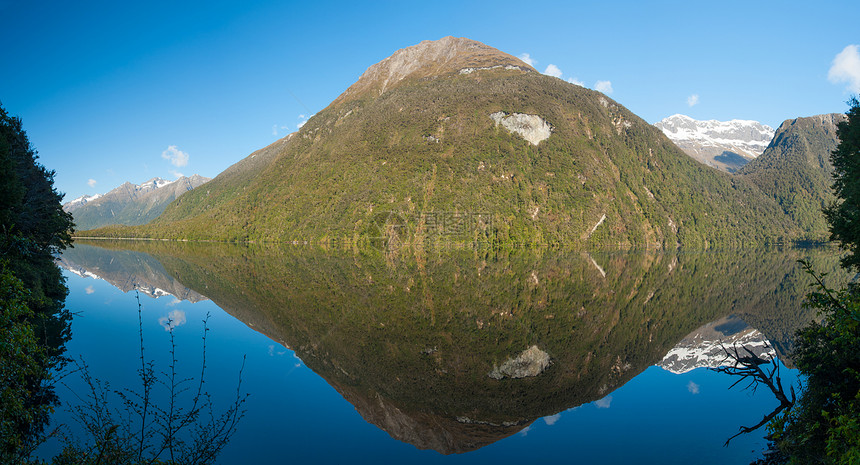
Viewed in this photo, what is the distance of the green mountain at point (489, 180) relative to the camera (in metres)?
110

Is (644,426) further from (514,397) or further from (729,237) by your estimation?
(729,237)

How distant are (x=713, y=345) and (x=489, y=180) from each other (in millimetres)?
97939

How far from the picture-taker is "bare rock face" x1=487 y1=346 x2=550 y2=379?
55.3 feet

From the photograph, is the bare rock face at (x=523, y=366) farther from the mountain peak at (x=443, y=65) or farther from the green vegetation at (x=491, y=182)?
the mountain peak at (x=443, y=65)

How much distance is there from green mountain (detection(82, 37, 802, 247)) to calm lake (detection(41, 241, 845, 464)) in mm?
71982

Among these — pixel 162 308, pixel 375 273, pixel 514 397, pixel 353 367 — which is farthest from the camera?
pixel 375 273

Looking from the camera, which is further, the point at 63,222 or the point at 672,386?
the point at 63,222

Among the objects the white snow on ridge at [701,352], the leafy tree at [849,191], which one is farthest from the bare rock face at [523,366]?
the leafy tree at [849,191]

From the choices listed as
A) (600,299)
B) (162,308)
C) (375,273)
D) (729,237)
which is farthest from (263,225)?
(729,237)

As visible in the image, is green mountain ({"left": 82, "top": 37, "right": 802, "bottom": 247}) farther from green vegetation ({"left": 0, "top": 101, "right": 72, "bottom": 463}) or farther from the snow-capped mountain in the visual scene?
the snow-capped mountain

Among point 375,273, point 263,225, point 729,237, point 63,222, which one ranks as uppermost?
point 263,225

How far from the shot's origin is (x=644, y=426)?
1254 centimetres

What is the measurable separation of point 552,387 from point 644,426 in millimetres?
3579

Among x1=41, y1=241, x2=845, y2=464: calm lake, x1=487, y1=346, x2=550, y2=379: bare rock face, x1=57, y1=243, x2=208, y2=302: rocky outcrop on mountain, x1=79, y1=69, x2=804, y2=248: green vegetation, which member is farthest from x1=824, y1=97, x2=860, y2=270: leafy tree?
x1=79, y1=69, x2=804, y2=248: green vegetation
